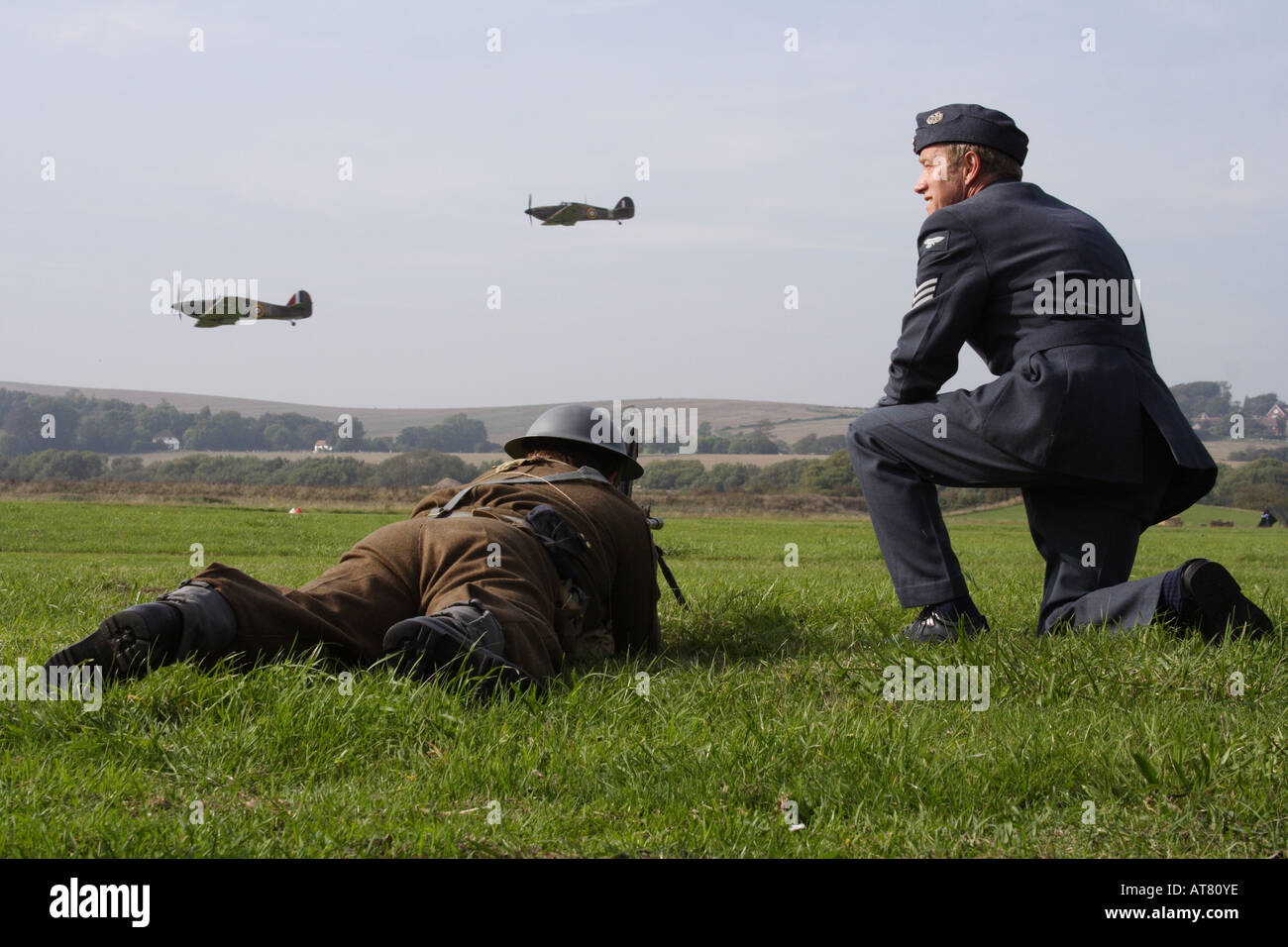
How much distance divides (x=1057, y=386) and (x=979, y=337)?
0.54 m

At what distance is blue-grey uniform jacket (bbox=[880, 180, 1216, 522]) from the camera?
4617 mm

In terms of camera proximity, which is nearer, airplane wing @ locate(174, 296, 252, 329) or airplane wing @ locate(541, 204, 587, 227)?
airplane wing @ locate(174, 296, 252, 329)

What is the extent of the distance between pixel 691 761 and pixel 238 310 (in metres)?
61.1

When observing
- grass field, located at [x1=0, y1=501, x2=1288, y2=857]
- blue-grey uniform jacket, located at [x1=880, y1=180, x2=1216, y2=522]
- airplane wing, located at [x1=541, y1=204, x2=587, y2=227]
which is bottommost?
grass field, located at [x1=0, y1=501, x2=1288, y2=857]

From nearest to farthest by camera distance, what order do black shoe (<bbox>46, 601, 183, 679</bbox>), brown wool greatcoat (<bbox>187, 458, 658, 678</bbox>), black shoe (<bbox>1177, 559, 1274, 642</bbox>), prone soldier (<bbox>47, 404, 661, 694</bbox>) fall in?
1. black shoe (<bbox>46, 601, 183, 679</bbox>)
2. prone soldier (<bbox>47, 404, 661, 694</bbox>)
3. brown wool greatcoat (<bbox>187, 458, 658, 678</bbox>)
4. black shoe (<bbox>1177, 559, 1274, 642</bbox>)

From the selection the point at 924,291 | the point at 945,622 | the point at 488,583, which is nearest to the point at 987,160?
the point at 924,291

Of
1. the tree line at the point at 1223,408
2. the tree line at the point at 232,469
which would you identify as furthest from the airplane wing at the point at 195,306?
the tree line at the point at 1223,408

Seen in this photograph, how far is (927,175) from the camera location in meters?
5.25

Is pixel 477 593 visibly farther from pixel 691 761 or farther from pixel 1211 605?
pixel 1211 605

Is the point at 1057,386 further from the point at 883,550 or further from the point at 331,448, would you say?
the point at 331,448

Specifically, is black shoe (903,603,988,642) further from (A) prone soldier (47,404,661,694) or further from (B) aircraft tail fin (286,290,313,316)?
(B) aircraft tail fin (286,290,313,316)

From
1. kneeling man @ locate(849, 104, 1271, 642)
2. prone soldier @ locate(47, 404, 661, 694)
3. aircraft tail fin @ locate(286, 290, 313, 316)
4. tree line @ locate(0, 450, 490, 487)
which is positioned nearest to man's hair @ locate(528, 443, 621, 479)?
prone soldier @ locate(47, 404, 661, 694)

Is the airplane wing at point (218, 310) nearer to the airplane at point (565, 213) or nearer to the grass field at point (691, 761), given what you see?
the airplane at point (565, 213)
